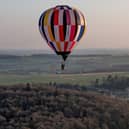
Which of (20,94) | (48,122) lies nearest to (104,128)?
(48,122)

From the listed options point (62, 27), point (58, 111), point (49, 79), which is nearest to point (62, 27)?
point (62, 27)

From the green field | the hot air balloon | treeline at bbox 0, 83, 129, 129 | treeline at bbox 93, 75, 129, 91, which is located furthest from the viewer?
the green field

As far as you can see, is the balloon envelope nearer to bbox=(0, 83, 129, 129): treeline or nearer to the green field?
bbox=(0, 83, 129, 129): treeline

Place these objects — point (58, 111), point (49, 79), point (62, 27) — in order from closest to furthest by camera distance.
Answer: point (62, 27)
point (58, 111)
point (49, 79)

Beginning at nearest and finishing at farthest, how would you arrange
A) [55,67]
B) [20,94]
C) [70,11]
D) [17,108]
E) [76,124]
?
[70,11], [76,124], [17,108], [20,94], [55,67]

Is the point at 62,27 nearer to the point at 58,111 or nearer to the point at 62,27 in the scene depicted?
the point at 62,27

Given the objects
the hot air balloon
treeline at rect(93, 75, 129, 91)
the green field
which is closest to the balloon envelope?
the hot air balloon

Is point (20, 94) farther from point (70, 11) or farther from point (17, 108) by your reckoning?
point (70, 11)
